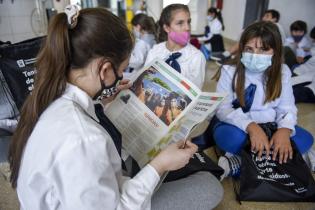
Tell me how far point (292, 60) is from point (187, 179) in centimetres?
295

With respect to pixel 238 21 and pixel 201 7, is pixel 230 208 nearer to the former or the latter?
pixel 238 21

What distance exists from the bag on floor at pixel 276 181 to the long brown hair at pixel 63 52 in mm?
848

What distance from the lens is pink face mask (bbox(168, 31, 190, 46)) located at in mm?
1628

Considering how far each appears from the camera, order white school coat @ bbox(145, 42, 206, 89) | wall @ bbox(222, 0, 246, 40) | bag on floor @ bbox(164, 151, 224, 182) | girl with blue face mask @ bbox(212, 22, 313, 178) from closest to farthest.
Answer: bag on floor @ bbox(164, 151, 224, 182), girl with blue face mask @ bbox(212, 22, 313, 178), white school coat @ bbox(145, 42, 206, 89), wall @ bbox(222, 0, 246, 40)

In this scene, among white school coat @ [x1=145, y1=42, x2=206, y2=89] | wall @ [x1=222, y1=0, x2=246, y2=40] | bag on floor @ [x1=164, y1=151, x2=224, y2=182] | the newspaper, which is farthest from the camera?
wall @ [x1=222, y1=0, x2=246, y2=40]

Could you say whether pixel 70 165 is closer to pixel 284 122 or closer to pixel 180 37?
pixel 284 122

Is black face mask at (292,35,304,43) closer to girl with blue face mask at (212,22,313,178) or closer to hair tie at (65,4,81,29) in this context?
girl with blue face mask at (212,22,313,178)

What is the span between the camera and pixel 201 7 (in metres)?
6.39

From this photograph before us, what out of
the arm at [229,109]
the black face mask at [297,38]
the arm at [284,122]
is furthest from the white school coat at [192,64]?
the black face mask at [297,38]

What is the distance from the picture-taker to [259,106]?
1427mm

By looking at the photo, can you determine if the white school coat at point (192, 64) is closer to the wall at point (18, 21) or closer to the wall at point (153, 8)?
the wall at point (18, 21)

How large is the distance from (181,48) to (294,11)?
3144 millimetres

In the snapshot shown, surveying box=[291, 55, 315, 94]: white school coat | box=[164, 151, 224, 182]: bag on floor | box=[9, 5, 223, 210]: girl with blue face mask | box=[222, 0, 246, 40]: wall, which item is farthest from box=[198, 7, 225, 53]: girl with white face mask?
box=[9, 5, 223, 210]: girl with blue face mask

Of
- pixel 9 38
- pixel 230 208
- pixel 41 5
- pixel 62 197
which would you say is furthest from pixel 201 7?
pixel 62 197
